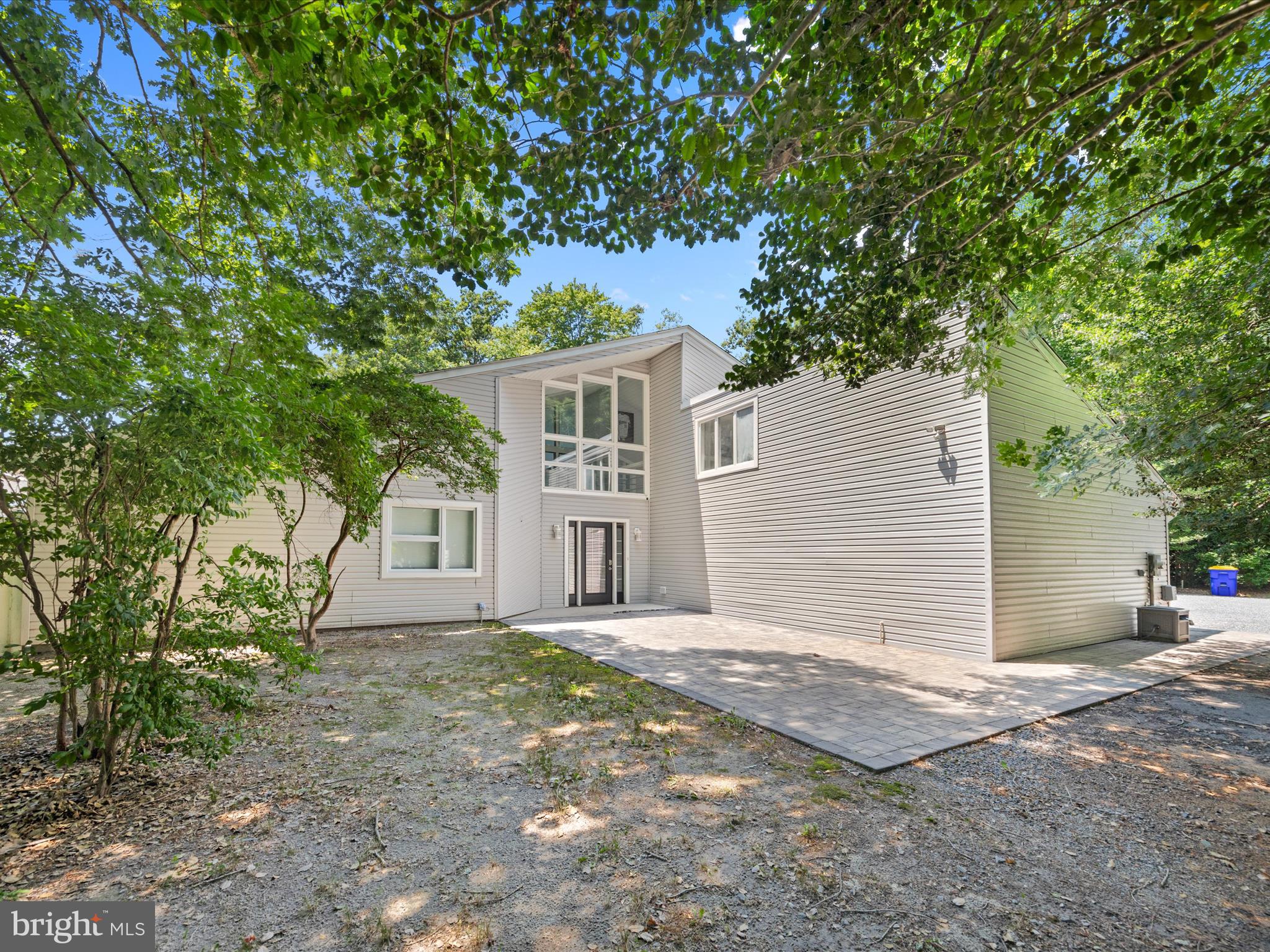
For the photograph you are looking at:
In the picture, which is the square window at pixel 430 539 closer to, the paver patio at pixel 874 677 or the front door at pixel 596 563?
the paver patio at pixel 874 677

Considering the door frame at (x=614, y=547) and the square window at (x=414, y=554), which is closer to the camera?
the square window at (x=414, y=554)

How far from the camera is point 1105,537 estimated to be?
836cm

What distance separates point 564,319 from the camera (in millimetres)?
23828

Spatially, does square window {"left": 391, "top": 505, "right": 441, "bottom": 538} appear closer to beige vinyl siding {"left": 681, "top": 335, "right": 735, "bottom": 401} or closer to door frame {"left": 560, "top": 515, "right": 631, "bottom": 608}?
door frame {"left": 560, "top": 515, "right": 631, "bottom": 608}

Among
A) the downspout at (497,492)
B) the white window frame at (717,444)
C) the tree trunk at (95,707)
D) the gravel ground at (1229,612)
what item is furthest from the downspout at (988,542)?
the tree trunk at (95,707)

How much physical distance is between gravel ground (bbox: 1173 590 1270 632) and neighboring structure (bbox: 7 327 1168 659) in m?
2.31

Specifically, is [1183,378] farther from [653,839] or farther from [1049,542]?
[653,839]

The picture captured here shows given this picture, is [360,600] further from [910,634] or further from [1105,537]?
[1105,537]

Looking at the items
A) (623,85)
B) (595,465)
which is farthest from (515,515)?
(623,85)

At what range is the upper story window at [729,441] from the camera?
10.4m

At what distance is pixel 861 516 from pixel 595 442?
258 inches

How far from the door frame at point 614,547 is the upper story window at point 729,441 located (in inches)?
97.9

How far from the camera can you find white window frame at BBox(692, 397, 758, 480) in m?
10.2

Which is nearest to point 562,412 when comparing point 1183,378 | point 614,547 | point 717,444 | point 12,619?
point 614,547
